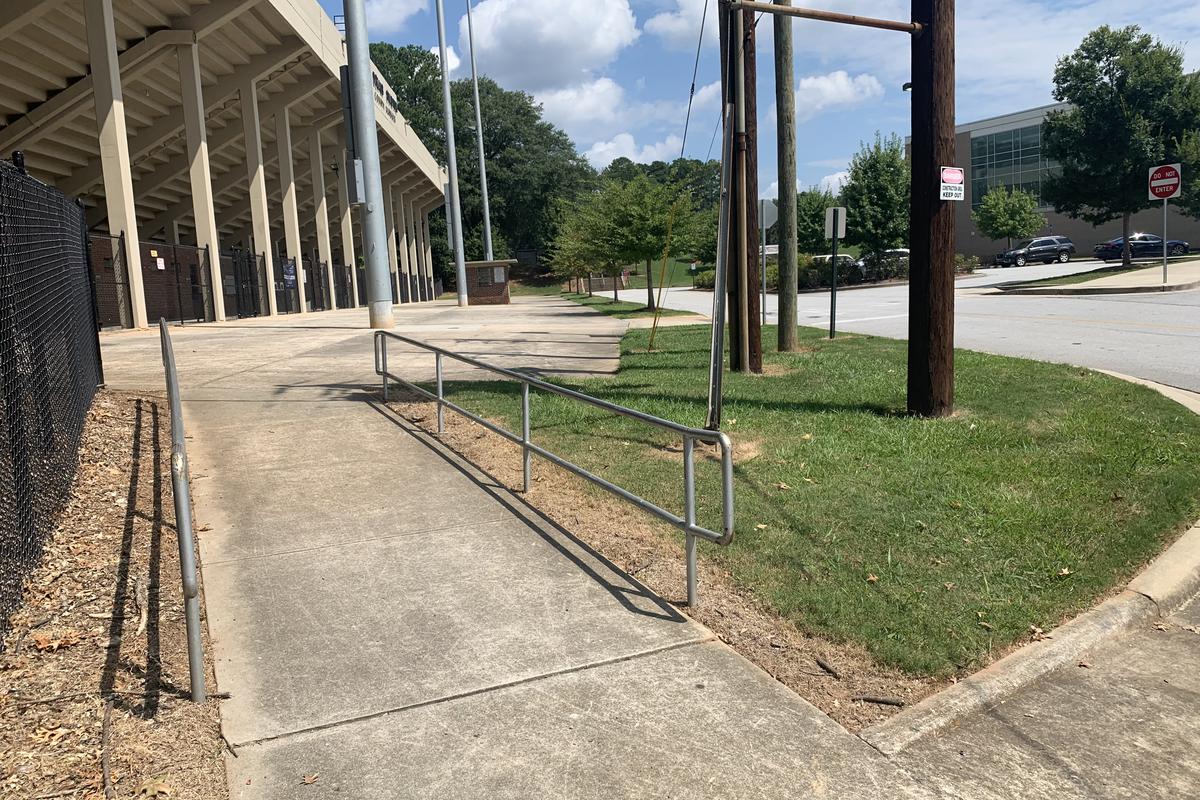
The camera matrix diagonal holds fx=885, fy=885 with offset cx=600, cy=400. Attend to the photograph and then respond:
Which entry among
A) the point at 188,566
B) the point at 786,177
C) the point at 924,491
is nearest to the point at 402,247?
the point at 786,177

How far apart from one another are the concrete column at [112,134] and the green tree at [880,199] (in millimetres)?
39027

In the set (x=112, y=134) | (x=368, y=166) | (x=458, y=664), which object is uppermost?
(x=112, y=134)

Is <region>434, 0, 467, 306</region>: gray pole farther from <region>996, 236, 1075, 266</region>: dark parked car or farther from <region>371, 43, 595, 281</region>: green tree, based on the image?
<region>371, 43, 595, 281</region>: green tree

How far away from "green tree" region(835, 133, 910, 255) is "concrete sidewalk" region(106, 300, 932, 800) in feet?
156

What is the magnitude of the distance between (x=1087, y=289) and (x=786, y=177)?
19.2 m

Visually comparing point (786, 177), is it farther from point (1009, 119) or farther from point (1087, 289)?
point (1009, 119)

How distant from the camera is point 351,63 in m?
21.5

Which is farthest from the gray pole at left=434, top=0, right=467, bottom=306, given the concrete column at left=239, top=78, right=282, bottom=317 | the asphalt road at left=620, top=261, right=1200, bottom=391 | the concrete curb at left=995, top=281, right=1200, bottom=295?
the concrete curb at left=995, top=281, right=1200, bottom=295

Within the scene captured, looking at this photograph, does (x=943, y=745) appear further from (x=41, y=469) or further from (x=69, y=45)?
(x=69, y=45)

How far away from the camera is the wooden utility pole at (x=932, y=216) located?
7.82m

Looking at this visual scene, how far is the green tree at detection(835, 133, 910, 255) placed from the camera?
165ft

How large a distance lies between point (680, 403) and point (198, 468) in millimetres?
4662

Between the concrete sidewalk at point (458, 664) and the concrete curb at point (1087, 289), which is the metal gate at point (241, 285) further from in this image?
the concrete curb at point (1087, 289)

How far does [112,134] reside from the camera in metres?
20.8
